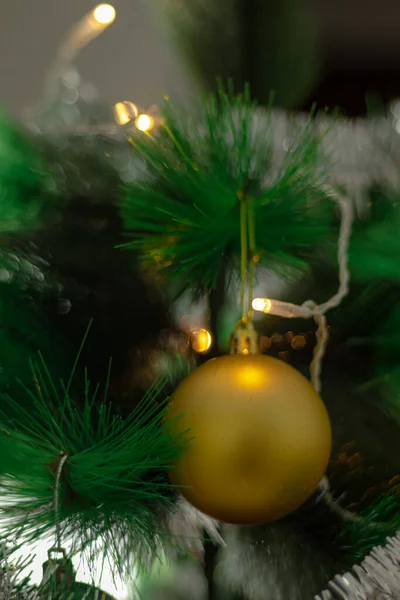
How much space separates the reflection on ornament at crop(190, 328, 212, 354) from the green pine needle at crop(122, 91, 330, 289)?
66 mm

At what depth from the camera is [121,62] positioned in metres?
0.85

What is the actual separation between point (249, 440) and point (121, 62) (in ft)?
2.46

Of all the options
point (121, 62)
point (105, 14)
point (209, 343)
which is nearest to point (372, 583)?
point (209, 343)

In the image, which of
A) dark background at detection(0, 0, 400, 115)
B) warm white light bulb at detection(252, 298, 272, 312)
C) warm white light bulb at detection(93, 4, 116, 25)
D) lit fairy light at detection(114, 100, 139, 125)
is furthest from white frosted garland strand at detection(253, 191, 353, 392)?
dark background at detection(0, 0, 400, 115)

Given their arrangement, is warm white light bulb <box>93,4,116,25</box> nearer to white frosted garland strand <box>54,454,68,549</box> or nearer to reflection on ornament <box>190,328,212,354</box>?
reflection on ornament <box>190,328,212,354</box>

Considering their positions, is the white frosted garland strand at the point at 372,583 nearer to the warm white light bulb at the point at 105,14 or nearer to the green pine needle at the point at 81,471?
the green pine needle at the point at 81,471

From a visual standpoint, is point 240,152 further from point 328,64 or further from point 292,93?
point 328,64

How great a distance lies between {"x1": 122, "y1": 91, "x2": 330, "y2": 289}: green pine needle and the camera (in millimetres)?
292

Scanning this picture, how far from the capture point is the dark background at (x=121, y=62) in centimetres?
84

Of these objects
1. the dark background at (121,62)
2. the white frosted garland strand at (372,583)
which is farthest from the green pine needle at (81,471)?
the dark background at (121,62)

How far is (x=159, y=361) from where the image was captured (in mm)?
381

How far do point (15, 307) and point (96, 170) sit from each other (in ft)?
0.38

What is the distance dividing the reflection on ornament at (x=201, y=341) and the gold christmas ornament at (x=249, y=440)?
0.10 metres

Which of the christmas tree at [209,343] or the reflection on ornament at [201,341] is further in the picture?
the reflection on ornament at [201,341]
